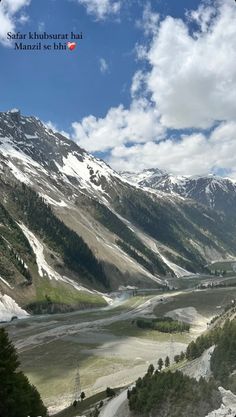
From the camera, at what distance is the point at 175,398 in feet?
213

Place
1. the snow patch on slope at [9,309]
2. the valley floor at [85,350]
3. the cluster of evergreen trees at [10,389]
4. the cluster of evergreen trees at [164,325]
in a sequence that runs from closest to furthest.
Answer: the cluster of evergreen trees at [10,389], the valley floor at [85,350], the cluster of evergreen trees at [164,325], the snow patch on slope at [9,309]

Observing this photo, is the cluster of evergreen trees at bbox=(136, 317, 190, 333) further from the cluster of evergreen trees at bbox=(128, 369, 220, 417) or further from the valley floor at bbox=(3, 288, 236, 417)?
the cluster of evergreen trees at bbox=(128, 369, 220, 417)

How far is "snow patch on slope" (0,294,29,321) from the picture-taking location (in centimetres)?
18616

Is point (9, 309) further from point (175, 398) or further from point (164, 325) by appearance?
point (175, 398)

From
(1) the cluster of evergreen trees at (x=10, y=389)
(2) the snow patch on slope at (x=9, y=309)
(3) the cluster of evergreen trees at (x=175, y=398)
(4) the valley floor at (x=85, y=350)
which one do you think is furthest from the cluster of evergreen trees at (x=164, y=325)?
(1) the cluster of evergreen trees at (x=10, y=389)

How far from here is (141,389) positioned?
71.4 metres

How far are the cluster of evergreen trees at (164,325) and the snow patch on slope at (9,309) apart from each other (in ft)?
156

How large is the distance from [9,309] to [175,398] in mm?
136384

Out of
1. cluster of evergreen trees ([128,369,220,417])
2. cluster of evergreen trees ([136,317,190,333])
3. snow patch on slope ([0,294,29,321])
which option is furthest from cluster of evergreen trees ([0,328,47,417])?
snow patch on slope ([0,294,29,321])

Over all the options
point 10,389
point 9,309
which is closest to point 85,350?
point 9,309

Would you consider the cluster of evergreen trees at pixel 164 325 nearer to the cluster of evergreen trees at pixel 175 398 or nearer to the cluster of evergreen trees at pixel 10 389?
the cluster of evergreen trees at pixel 175 398

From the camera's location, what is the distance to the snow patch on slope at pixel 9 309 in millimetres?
186163

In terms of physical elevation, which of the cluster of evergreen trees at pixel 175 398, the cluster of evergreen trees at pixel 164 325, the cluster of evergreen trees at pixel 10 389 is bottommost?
the cluster of evergreen trees at pixel 175 398

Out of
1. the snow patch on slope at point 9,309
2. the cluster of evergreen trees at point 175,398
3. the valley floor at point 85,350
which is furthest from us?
the snow patch on slope at point 9,309
